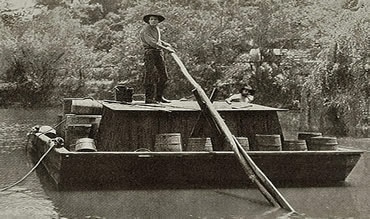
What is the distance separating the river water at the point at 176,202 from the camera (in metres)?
10.2

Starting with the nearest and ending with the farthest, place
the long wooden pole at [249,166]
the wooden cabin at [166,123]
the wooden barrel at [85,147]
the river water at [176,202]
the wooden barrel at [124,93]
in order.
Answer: the river water at [176,202] < the long wooden pole at [249,166] < the wooden barrel at [85,147] < the wooden cabin at [166,123] < the wooden barrel at [124,93]

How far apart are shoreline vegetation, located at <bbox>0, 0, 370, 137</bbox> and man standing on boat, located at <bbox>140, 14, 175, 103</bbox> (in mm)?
9399

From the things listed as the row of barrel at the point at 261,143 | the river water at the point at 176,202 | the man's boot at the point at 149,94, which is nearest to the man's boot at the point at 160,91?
the man's boot at the point at 149,94

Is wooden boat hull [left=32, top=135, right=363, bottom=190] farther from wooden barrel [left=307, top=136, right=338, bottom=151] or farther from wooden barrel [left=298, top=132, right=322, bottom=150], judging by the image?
wooden barrel [left=298, top=132, right=322, bottom=150]

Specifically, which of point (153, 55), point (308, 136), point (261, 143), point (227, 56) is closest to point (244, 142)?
point (261, 143)

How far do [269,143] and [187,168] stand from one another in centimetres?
188

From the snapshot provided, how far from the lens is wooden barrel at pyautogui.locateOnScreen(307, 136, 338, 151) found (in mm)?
13012

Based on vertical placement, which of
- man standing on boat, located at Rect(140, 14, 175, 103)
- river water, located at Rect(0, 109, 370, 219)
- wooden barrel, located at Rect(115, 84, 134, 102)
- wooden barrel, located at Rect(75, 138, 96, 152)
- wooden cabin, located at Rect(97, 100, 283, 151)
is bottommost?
river water, located at Rect(0, 109, 370, 219)

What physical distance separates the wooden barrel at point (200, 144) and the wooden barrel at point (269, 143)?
1217mm

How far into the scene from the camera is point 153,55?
1374cm

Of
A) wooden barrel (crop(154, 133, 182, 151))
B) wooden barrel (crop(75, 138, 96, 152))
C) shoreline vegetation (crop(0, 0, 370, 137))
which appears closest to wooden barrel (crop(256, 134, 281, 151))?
wooden barrel (crop(154, 133, 182, 151))

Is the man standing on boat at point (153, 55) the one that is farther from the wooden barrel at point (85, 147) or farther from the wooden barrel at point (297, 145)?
the wooden barrel at point (297, 145)

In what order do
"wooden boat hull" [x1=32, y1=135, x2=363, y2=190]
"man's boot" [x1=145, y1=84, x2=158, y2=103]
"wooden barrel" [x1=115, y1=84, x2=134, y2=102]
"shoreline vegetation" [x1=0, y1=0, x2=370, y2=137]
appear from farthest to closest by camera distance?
"shoreline vegetation" [x1=0, y1=0, x2=370, y2=137]
"wooden barrel" [x1=115, y1=84, x2=134, y2=102]
"man's boot" [x1=145, y1=84, x2=158, y2=103]
"wooden boat hull" [x1=32, y1=135, x2=363, y2=190]

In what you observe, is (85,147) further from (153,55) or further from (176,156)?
(153,55)
